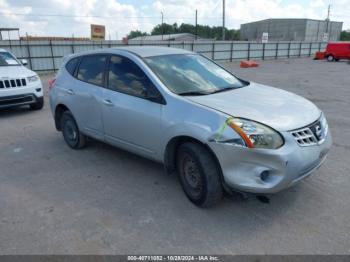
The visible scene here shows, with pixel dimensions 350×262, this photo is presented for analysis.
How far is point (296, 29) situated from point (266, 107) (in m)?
88.5

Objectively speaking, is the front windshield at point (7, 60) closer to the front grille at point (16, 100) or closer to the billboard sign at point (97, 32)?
the front grille at point (16, 100)

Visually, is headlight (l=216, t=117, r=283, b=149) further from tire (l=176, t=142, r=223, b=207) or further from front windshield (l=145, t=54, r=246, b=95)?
front windshield (l=145, t=54, r=246, b=95)

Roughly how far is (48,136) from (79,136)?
1.41 metres

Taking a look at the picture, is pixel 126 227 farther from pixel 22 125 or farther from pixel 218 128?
pixel 22 125

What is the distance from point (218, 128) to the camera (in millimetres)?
2857

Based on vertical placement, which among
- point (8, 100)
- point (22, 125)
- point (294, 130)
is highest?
point (294, 130)

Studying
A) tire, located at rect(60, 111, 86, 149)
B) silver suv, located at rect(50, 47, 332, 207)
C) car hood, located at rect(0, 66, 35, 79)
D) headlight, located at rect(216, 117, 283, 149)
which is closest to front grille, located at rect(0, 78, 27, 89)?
car hood, located at rect(0, 66, 35, 79)

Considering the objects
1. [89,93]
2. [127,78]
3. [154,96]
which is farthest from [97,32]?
[154,96]

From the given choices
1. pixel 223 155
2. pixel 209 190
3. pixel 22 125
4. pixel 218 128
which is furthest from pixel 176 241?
pixel 22 125

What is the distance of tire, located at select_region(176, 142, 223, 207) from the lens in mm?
2990

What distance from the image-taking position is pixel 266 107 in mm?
3145

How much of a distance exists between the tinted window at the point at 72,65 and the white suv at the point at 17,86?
3136mm

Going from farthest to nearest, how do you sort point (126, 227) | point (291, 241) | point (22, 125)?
point (22, 125) < point (126, 227) < point (291, 241)

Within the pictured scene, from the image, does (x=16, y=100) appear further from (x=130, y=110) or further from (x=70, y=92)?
(x=130, y=110)
